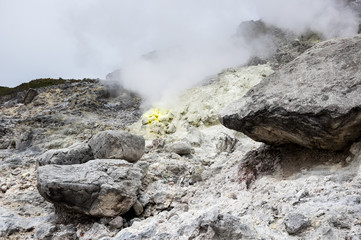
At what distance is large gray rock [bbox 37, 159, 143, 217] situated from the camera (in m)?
5.89

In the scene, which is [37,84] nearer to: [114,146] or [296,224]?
[114,146]

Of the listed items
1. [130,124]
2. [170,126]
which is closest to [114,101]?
[130,124]

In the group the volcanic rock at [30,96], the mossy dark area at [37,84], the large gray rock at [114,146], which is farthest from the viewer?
the mossy dark area at [37,84]

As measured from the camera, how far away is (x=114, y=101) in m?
20.5

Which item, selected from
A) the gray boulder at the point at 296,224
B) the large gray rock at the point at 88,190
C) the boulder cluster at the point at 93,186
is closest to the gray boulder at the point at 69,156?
the boulder cluster at the point at 93,186

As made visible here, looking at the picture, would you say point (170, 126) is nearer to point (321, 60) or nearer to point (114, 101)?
point (114, 101)

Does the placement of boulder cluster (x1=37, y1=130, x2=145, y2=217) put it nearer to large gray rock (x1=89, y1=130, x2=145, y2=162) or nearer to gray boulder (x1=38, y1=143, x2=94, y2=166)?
large gray rock (x1=89, y1=130, x2=145, y2=162)

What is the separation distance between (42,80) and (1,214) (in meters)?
25.7

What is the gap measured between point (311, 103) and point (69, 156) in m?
7.45

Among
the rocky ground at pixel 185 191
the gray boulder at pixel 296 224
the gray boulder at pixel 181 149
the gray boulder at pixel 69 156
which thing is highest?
the gray boulder at pixel 69 156

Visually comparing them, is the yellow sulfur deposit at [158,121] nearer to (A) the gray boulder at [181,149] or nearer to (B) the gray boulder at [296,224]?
(A) the gray boulder at [181,149]

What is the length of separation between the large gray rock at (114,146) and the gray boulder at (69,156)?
27 centimetres

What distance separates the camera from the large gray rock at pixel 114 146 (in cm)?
865

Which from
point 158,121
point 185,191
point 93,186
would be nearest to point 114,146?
point 93,186
